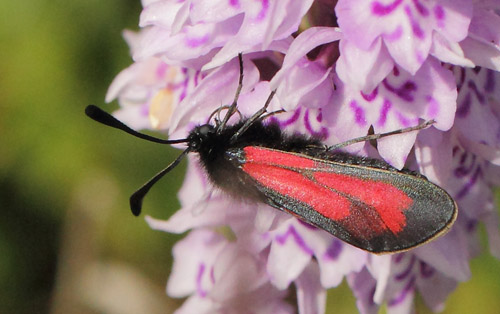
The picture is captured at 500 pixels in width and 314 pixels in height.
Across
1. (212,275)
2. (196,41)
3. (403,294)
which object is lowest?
(403,294)

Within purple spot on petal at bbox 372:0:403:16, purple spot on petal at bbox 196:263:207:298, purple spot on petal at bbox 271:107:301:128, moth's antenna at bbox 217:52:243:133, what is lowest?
purple spot on petal at bbox 196:263:207:298

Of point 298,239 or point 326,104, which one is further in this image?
point 298,239

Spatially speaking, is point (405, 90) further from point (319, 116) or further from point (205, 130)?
point (205, 130)

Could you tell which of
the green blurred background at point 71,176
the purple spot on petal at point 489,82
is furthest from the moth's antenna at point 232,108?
the green blurred background at point 71,176

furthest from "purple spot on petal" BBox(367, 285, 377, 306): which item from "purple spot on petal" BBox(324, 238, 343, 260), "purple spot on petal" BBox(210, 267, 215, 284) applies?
"purple spot on petal" BBox(210, 267, 215, 284)

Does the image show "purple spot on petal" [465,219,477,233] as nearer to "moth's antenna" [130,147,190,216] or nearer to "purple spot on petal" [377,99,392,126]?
"purple spot on petal" [377,99,392,126]

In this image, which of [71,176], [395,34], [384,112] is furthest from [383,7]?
[71,176]

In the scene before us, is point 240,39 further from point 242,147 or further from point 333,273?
point 333,273

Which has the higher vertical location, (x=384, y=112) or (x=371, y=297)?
(x=384, y=112)

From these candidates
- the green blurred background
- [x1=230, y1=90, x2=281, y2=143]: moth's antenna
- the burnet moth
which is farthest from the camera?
the green blurred background
